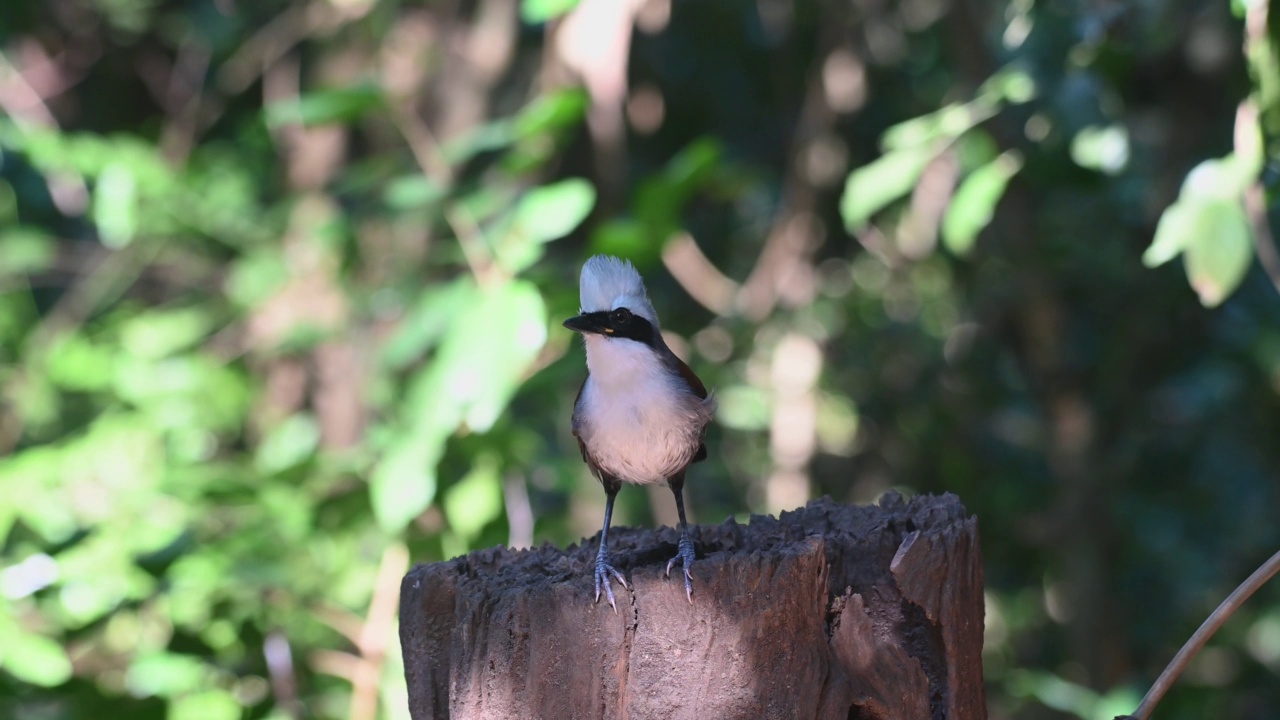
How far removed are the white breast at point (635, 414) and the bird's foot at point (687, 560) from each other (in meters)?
0.31

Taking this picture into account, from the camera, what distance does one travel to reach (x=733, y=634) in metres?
2.32

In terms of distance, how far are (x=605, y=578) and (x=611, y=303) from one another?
3.15ft

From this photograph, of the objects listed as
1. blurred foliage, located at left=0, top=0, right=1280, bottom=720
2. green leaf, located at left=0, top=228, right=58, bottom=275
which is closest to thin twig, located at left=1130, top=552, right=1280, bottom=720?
blurred foliage, located at left=0, top=0, right=1280, bottom=720

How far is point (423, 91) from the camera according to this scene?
659 cm

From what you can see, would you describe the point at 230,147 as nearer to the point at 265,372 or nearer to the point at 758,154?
the point at 265,372

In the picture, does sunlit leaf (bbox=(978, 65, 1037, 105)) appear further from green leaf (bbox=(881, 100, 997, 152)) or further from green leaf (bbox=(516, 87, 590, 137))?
green leaf (bbox=(516, 87, 590, 137))

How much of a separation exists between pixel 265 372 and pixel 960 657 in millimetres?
5251

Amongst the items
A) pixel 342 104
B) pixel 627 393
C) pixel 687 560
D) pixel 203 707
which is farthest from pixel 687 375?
pixel 203 707

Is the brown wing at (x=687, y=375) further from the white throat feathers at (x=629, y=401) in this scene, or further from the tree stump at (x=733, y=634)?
the tree stump at (x=733, y=634)

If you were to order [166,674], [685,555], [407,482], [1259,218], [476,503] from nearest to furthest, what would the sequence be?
[685,555], [1259,218], [407,482], [166,674], [476,503]

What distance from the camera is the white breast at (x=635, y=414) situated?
312 centimetres

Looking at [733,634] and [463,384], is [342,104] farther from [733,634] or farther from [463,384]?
[733,634]

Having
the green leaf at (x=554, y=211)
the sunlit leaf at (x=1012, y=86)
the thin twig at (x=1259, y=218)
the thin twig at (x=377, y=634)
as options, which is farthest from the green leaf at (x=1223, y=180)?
the thin twig at (x=377, y=634)

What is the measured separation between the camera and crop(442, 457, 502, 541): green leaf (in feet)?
14.3
